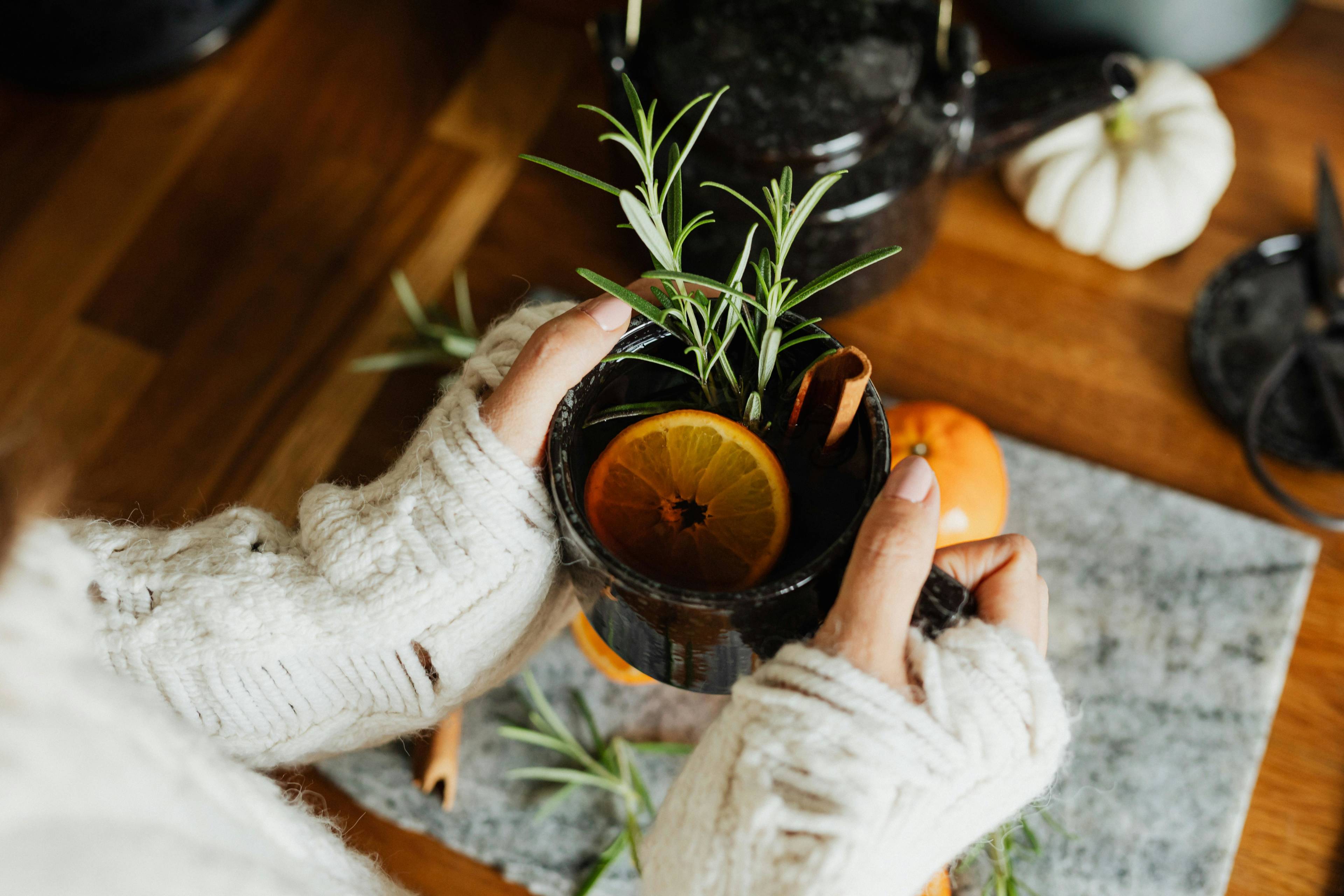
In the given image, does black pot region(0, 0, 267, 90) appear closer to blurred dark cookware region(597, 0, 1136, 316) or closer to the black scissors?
blurred dark cookware region(597, 0, 1136, 316)

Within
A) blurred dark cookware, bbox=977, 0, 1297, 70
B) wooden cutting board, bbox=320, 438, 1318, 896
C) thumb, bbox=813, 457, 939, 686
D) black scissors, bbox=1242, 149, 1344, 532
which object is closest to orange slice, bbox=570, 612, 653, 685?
wooden cutting board, bbox=320, 438, 1318, 896

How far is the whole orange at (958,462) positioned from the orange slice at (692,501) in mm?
158

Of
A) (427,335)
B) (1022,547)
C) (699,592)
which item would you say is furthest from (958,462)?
(427,335)

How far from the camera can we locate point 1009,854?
1.62 feet

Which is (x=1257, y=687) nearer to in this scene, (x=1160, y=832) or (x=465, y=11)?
(x=1160, y=832)

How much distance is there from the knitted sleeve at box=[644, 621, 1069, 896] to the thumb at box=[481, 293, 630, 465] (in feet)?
0.40

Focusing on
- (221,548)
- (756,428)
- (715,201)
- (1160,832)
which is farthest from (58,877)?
(1160,832)

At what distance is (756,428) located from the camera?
36 centimetres

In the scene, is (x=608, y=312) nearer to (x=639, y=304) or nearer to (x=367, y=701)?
(x=639, y=304)

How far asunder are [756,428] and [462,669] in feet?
0.52

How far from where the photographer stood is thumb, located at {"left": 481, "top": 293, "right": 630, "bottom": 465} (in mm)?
339

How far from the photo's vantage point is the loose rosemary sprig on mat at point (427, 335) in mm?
631

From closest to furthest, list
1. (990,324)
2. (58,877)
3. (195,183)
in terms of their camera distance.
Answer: (58,877)
(990,324)
(195,183)

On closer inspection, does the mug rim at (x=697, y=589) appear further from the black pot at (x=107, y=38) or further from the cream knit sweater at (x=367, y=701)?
the black pot at (x=107, y=38)
